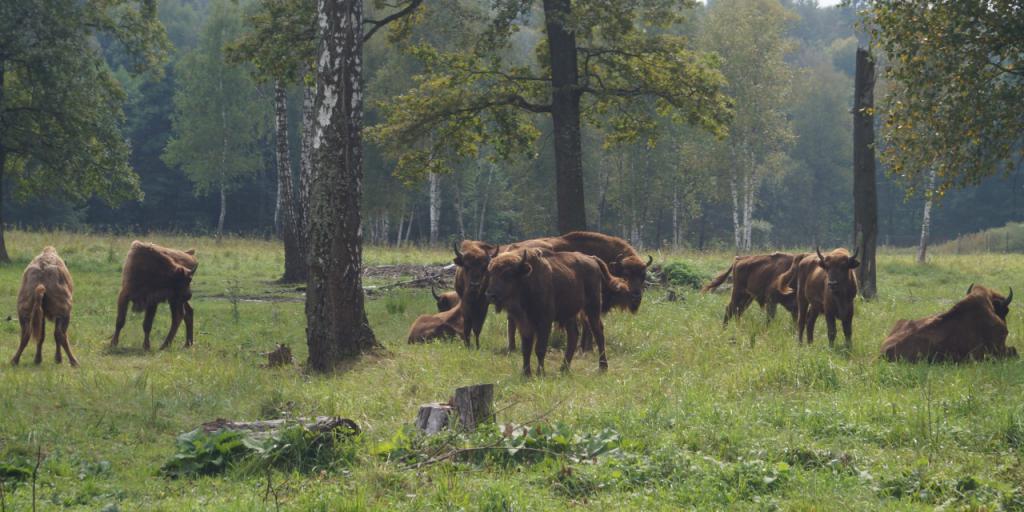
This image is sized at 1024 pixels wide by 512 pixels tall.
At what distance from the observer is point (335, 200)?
1227cm

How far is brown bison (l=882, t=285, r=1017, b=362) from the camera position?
10820 mm

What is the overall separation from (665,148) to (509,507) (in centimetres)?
5209

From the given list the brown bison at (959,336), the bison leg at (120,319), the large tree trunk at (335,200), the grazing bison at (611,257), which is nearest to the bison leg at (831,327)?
the brown bison at (959,336)

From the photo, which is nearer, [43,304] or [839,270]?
[43,304]

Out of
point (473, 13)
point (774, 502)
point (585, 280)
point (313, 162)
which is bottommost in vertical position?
point (774, 502)

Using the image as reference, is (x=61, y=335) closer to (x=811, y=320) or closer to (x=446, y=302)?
(x=446, y=302)

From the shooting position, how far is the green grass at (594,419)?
6293mm

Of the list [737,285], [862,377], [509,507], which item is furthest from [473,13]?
[509,507]

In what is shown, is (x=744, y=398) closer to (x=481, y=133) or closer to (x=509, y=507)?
(x=509, y=507)

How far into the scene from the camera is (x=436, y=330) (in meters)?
14.9

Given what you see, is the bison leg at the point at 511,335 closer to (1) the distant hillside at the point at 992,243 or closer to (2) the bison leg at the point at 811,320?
(2) the bison leg at the point at 811,320

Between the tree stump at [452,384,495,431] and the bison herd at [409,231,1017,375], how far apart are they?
321 cm

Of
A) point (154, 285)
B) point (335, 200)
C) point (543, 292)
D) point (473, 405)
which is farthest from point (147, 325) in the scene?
point (473, 405)

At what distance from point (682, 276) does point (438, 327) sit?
30.2 feet
